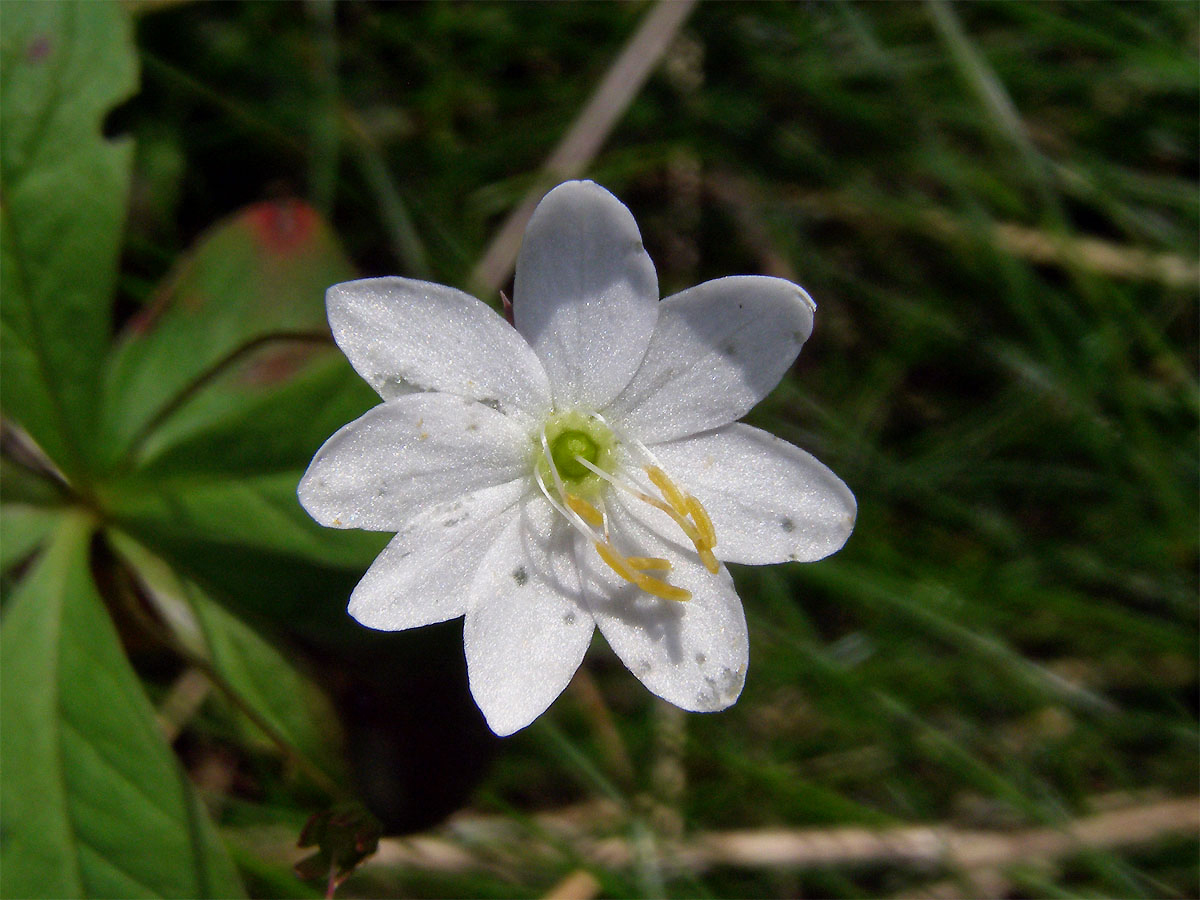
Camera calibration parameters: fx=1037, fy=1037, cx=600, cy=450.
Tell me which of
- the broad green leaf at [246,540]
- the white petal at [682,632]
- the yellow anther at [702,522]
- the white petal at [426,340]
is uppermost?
the white petal at [426,340]

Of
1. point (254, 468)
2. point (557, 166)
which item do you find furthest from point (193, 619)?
point (557, 166)

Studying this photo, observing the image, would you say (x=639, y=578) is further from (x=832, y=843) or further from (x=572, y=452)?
(x=832, y=843)

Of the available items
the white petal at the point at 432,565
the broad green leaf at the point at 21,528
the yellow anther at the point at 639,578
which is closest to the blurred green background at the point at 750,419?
the broad green leaf at the point at 21,528

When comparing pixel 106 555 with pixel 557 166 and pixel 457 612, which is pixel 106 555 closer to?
pixel 457 612

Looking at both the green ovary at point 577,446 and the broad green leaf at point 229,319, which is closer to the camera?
the green ovary at point 577,446

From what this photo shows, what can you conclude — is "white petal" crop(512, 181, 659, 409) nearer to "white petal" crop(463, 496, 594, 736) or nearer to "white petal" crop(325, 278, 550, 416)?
"white petal" crop(325, 278, 550, 416)

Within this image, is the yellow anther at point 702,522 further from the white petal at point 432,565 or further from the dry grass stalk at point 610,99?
the dry grass stalk at point 610,99
